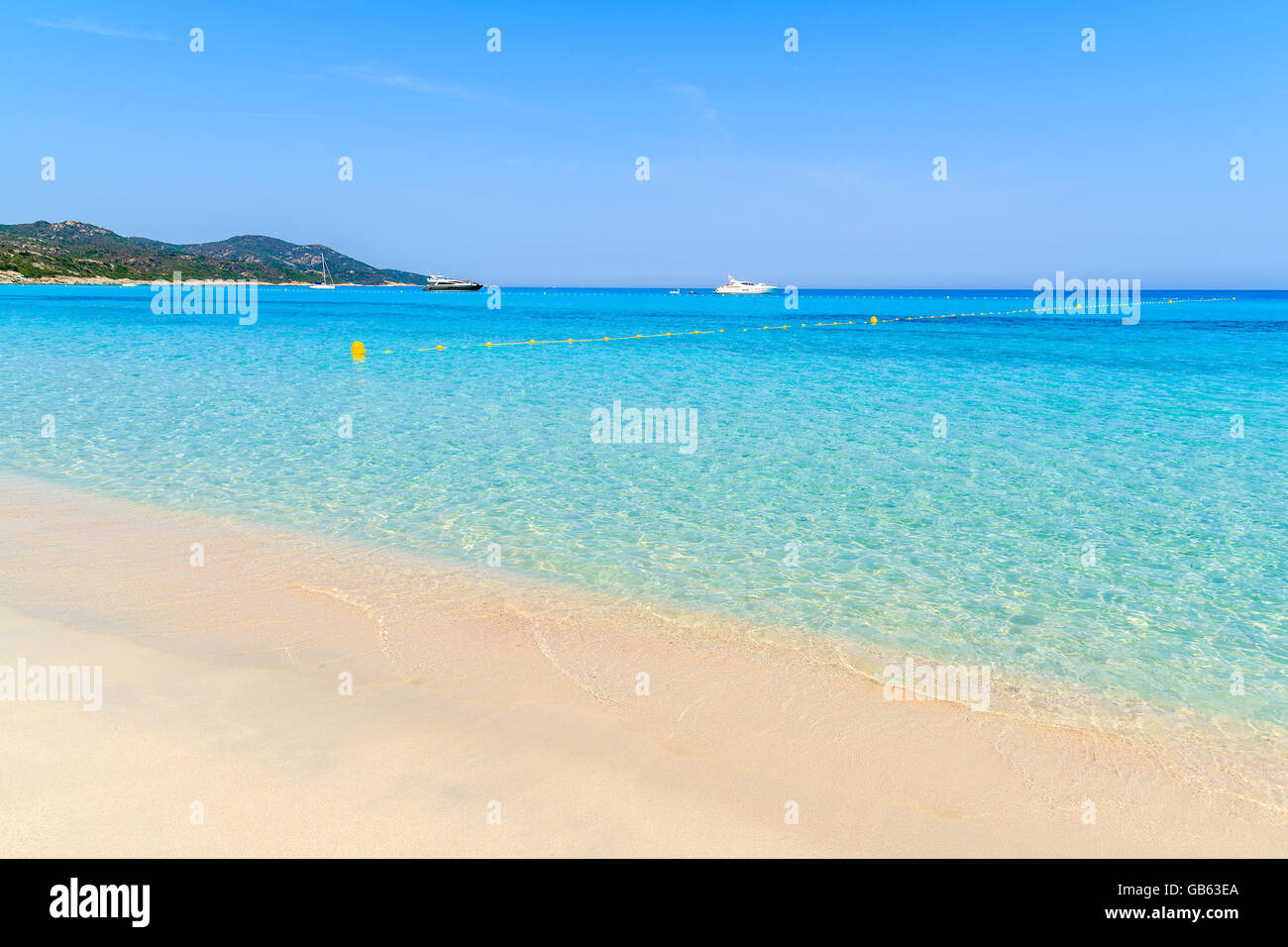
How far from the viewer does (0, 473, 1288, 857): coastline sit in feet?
11.3

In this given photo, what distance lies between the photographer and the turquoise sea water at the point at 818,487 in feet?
19.6

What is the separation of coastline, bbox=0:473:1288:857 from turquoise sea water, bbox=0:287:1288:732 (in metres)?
1.00

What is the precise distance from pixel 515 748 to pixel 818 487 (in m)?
6.72

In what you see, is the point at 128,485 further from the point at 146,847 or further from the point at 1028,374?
the point at 1028,374

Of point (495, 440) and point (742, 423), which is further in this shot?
point (742, 423)
